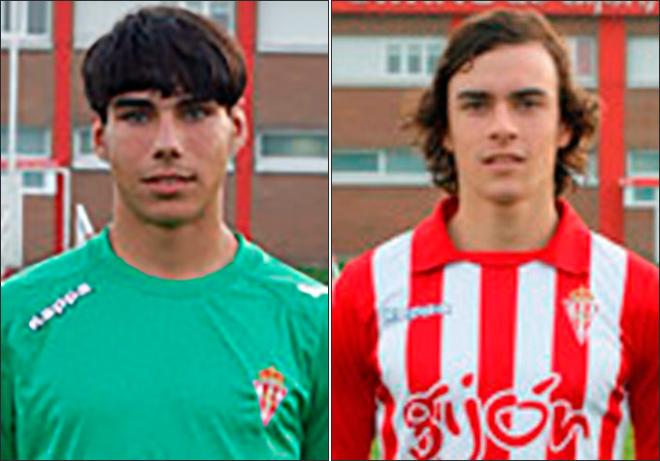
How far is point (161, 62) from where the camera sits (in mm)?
820

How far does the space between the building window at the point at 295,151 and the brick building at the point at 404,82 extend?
0.03 metres

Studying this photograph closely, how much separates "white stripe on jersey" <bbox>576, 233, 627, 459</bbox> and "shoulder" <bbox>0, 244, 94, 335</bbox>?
0.39 m

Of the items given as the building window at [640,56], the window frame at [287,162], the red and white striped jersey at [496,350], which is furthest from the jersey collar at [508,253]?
the building window at [640,56]

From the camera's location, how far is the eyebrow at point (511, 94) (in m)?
0.98

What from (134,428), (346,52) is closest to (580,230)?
(134,428)

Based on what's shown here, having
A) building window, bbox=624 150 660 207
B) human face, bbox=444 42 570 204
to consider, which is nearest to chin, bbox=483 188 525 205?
human face, bbox=444 42 570 204

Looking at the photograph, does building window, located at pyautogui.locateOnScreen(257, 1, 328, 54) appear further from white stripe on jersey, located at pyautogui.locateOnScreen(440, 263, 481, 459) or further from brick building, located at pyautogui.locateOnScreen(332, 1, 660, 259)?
white stripe on jersey, located at pyautogui.locateOnScreen(440, 263, 481, 459)

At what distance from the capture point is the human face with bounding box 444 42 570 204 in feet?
3.13

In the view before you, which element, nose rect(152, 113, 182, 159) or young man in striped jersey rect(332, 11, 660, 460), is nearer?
nose rect(152, 113, 182, 159)

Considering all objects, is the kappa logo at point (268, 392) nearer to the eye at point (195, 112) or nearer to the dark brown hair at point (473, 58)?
the eye at point (195, 112)

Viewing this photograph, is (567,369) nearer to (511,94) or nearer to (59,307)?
(511,94)

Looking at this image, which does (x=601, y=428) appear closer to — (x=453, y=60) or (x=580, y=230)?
(x=580, y=230)

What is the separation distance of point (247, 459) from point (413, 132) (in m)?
0.41

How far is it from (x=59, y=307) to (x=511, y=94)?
366mm
